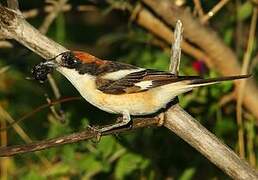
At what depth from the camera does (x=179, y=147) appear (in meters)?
5.30

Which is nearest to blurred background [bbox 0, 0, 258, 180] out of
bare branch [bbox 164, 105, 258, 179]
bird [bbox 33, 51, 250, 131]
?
bird [bbox 33, 51, 250, 131]

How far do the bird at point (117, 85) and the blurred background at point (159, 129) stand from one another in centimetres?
72

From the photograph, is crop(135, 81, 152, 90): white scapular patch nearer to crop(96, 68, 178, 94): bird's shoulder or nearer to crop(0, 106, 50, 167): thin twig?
crop(96, 68, 178, 94): bird's shoulder

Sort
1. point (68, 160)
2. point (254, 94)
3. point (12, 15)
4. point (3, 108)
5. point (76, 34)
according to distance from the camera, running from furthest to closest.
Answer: point (76, 34) < point (3, 108) < point (254, 94) < point (68, 160) < point (12, 15)

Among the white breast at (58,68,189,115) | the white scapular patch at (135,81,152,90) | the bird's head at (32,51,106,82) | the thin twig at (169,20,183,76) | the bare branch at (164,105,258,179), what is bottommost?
the bare branch at (164,105,258,179)

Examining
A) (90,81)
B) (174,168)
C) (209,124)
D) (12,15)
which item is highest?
(12,15)

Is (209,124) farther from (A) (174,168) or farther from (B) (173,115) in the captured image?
(B) (173,115)

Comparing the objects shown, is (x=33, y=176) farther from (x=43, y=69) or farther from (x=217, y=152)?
(x=217, y=152)

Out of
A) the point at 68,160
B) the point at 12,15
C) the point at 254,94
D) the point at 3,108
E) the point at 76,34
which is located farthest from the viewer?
the point at 76,34

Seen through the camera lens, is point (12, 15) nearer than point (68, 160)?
Yes

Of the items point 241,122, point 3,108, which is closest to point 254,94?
point 241,122

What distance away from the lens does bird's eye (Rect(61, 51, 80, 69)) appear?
3823 millimetres

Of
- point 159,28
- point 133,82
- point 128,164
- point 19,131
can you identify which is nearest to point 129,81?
point 133,82

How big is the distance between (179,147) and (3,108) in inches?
56.4
